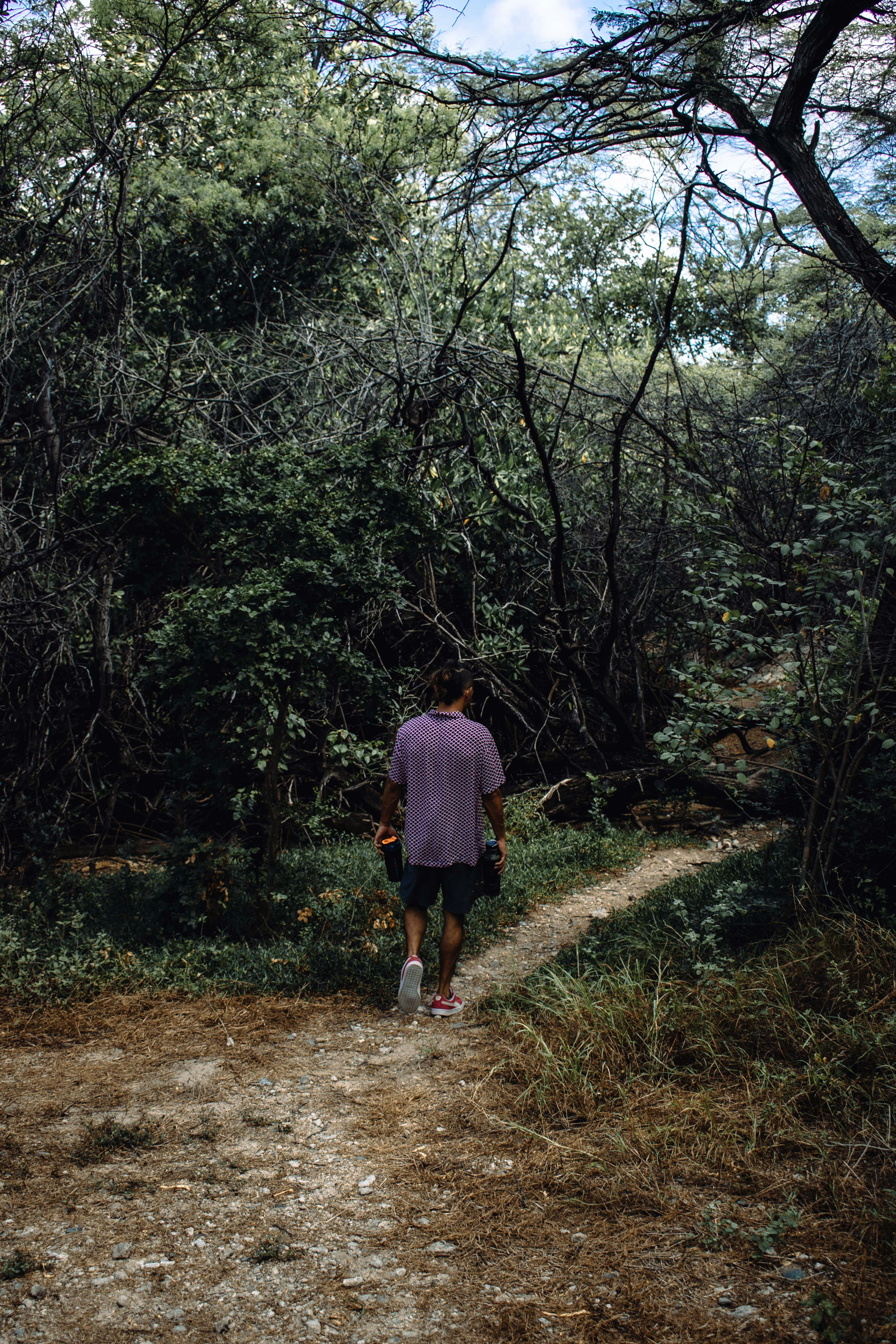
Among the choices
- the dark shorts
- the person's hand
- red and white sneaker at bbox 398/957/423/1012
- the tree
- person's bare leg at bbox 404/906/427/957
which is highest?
the tree

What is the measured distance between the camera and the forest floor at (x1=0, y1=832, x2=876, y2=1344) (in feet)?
8.11

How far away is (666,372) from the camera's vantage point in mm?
10430

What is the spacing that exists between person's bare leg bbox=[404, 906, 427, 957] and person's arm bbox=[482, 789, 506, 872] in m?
0.48

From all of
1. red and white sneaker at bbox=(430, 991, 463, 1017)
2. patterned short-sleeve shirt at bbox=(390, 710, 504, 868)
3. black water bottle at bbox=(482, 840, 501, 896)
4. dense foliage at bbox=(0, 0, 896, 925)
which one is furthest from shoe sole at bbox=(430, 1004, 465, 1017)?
dense foliage at bbox=(0, 0, 896, 925)

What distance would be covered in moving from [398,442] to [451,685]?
7.16ft

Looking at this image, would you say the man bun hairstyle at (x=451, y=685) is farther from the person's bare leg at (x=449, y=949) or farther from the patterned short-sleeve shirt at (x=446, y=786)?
the person's bare leg at (x=449, y=949)

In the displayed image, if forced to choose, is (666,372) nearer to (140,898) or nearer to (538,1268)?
(140,898)

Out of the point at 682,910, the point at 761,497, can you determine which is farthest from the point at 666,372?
the point at 682,910

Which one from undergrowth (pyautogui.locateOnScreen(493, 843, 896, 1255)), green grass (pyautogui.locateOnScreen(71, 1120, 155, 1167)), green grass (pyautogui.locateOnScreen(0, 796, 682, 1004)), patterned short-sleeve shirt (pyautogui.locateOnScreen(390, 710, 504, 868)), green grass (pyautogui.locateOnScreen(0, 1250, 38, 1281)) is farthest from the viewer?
green grass (pyautogui.locateOnScreen(0, 796, 682, 1004))

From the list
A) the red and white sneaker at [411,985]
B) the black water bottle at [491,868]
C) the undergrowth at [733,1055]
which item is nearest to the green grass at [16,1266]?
the undergrowth at [733,1055]

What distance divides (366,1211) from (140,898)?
136 inches

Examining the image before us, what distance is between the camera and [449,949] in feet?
15.4

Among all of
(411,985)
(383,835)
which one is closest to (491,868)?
(383,835)

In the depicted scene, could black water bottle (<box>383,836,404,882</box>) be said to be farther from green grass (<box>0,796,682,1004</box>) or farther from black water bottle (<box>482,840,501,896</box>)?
green grass (<box>0,796,682,1004</box>)
